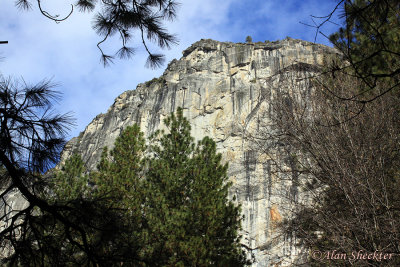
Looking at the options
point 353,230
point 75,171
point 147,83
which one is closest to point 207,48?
point 147,83

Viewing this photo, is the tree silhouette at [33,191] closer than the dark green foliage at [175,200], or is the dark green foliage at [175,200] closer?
the tree silhouette at [33,191]

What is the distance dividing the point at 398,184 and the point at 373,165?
0.48m

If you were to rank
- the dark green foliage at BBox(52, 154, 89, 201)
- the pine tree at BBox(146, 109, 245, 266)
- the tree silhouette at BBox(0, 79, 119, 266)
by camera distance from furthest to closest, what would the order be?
the dark green foliage at BBox(52, 154, 89, 201)
the pine tree at BBox(146, 109, 245, 266)
the tree silhouette at BBox(0, 79, 119, 266)

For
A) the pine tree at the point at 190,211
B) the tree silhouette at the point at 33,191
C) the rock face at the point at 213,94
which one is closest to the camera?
the tree silhouette at the point at 33,191

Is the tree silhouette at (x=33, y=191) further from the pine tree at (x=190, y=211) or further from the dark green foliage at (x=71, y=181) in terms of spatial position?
the dark green foliage at (x=71, y=181)

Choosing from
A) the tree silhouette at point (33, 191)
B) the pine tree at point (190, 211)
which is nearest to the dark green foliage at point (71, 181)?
the pine tree at point (190, 211)

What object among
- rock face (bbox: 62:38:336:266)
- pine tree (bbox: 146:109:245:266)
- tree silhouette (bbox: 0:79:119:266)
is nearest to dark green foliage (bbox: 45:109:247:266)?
pine tree (bbox: 146:109:245:266)

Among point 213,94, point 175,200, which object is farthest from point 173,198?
point 213,94

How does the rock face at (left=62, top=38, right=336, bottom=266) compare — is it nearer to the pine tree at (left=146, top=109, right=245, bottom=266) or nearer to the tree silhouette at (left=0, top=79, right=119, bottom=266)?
the pine tree at (left=146, top=109, right=245, bottom=266)

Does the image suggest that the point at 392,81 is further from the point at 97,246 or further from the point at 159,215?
the point at 97,246

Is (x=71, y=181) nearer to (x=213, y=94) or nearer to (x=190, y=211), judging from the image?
(x=190, y=211)

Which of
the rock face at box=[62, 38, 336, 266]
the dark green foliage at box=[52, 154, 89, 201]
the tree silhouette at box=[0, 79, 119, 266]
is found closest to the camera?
the tree silhouette at box=[0, 79, 119, 266]

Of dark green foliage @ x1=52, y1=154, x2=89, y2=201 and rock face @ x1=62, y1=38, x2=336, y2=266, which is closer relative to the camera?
dark green foliage @ x1=52, y1=154, x2=89, y2=201

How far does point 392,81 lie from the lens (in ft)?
26.1
